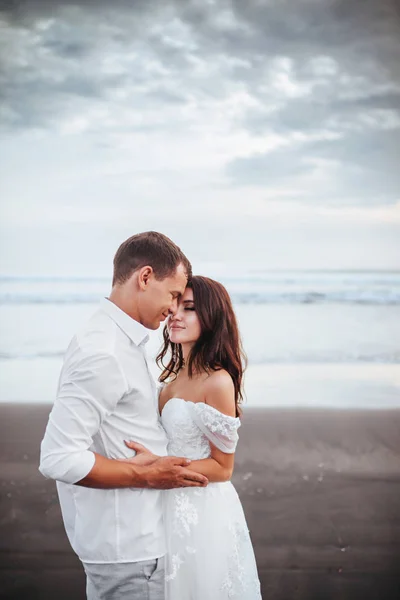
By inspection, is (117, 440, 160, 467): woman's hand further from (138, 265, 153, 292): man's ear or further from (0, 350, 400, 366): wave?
(0, 350, 400, 366): wave

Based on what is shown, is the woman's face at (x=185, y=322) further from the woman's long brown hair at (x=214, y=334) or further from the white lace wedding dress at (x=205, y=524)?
the white lace wedding dress at (x=205, y=524)

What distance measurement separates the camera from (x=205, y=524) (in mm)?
1753

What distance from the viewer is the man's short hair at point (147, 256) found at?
5.30ft

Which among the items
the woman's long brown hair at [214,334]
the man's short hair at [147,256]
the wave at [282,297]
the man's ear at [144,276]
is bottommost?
the wave at [282,297]

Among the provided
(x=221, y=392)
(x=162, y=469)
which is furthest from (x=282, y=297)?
(x=162, y=469)

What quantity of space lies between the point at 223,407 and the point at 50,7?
15.6 feet

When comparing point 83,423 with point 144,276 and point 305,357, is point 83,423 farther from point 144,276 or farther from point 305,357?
point 305,357

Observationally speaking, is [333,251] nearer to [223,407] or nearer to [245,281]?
[245,281]

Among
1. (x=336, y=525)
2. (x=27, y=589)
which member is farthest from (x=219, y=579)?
(x=336, y=525)

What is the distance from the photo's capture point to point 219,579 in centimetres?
176

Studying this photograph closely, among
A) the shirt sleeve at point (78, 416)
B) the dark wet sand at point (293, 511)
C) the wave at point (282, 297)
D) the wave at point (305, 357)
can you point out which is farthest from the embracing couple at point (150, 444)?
the wave at point (282, 297)

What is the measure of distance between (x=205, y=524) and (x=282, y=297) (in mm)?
8080

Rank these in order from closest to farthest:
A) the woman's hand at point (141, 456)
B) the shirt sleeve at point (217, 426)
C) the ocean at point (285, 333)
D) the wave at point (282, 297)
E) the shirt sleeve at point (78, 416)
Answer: the shirt sleeve at point (78, 416) < the woman's hand at point (141, 456) < the shirt sleeve at point (217, 426) < the ocean at point (285, 333) < the wave at point (282, 297)

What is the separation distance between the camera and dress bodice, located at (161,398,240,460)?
1.77 m
